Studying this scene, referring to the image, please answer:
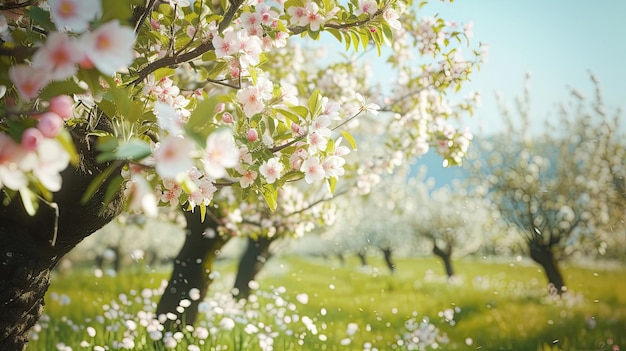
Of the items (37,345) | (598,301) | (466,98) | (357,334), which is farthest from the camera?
(598,301)

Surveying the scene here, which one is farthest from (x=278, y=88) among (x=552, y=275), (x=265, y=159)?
(x=552, y=275)

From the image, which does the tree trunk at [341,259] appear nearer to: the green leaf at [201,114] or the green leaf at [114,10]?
the green leaf at [201,114]

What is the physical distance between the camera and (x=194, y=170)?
2.07 metres

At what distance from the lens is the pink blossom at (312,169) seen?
200 cm

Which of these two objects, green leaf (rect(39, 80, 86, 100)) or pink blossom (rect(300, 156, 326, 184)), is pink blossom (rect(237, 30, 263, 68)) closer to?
pink blossom (rect(300, 156, 326, 184))

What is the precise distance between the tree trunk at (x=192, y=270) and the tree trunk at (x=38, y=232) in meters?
2.13

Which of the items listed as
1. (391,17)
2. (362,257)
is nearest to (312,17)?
(391,17)

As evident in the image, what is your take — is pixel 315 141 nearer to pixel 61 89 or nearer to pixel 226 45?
pixel 226 45

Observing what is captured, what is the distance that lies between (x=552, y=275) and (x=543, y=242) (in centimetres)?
49

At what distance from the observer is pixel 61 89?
1.45m

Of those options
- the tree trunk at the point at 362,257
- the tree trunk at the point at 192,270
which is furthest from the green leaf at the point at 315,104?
the tree trunk at the point at 362,257

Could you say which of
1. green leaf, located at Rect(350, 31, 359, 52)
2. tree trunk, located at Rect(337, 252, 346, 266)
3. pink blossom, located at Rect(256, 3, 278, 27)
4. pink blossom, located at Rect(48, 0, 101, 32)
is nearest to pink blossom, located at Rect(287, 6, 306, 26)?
pink blossom, located at Rect(256, 3, 278, 27)

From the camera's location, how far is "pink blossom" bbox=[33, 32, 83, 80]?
1173 millimetres

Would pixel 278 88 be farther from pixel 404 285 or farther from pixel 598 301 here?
pixel 404 285
